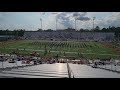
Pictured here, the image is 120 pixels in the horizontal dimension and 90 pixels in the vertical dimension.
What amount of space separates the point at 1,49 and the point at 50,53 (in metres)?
1.99

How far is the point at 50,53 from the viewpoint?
25.9ft

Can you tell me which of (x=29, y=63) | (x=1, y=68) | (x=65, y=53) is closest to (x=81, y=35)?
(x=65, y=53)

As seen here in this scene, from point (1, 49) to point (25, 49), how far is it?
2172 millimetres

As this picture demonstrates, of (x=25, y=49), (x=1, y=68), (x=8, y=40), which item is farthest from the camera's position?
(x=25, y=49)

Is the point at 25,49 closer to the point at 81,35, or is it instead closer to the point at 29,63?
the point at 29,63

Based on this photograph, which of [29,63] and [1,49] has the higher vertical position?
[1,49]
